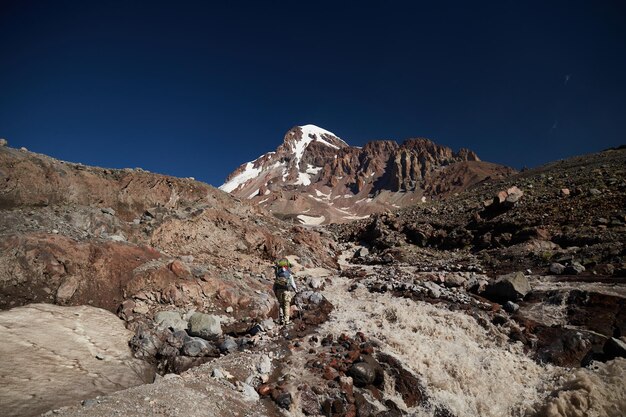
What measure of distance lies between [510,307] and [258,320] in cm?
1216

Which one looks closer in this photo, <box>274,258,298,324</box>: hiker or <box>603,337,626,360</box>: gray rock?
<box>603,337,626,360</box>: gray rock

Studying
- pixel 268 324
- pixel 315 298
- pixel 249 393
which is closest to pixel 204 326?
pixel 268 324

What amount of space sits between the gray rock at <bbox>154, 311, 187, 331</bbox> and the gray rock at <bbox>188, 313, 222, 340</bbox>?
37 cm

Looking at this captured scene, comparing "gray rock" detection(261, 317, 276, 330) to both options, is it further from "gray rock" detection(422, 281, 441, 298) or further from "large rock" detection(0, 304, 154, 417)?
"gray rock" detection(422, 281, 441, 298)

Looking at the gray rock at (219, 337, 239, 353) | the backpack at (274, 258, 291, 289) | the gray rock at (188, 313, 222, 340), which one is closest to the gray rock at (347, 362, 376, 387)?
the gray rock at (219, 337, 239, 353)

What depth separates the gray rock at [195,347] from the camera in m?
11.1

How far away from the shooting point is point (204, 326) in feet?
40.3

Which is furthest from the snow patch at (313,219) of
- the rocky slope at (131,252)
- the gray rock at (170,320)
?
the gray rock at (170,320)

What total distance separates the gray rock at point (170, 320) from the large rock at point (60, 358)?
1133 mm

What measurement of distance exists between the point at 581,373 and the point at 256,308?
12.5 m

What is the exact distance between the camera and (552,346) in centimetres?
1279

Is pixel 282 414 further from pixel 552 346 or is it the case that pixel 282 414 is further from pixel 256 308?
pixel 552 346

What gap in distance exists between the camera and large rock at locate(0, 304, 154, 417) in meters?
6.84

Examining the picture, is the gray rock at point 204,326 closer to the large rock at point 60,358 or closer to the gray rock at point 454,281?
the large rock at point 60,358
